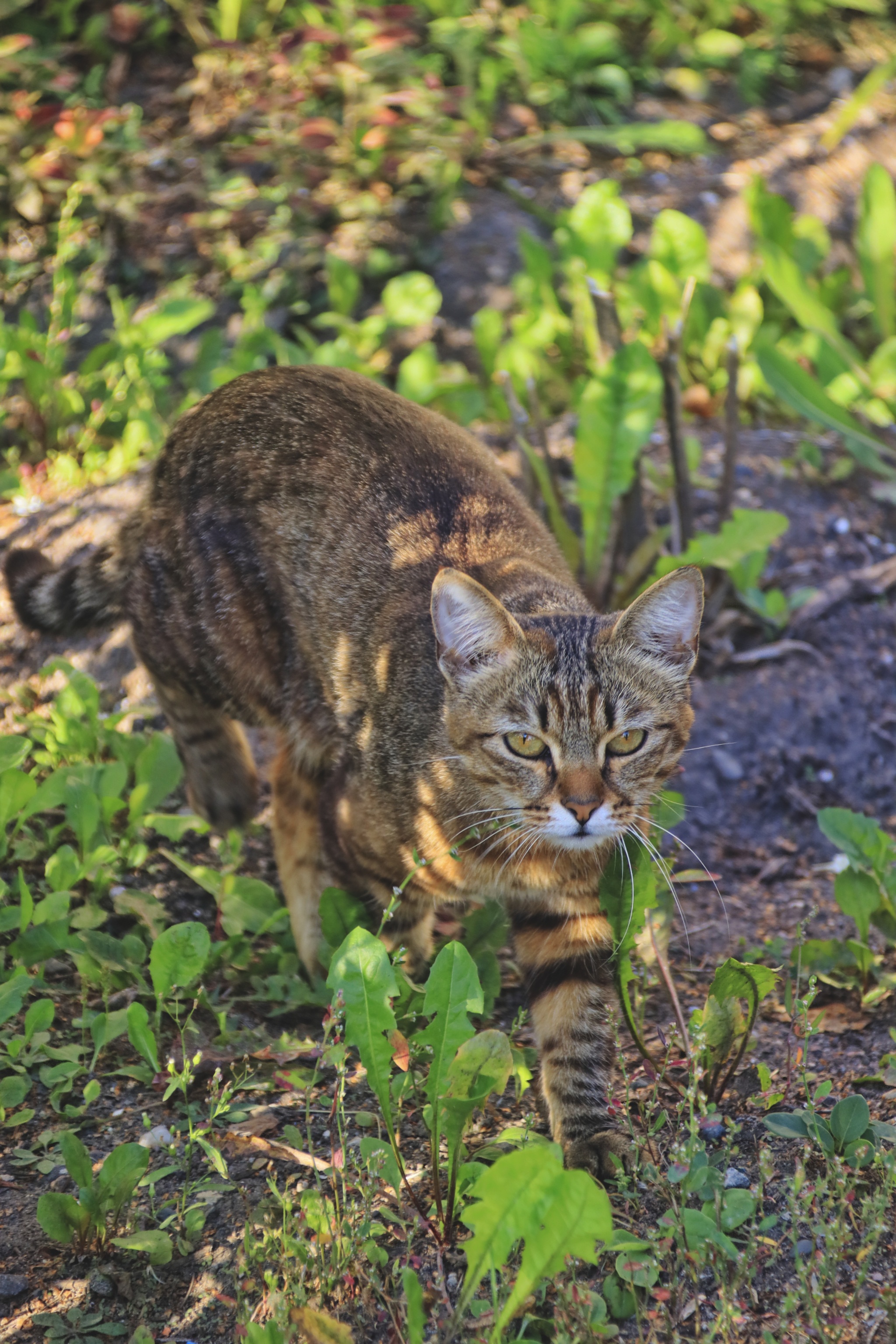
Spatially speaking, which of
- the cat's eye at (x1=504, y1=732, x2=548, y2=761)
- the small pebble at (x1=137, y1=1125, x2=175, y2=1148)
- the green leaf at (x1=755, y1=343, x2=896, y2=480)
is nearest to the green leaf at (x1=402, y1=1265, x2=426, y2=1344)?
the small pebble at (x1=137, y1=1125, x2=175, y2=1148)

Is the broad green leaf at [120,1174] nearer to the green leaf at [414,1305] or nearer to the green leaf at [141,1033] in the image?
Answer: the green leaf at [141,1033]

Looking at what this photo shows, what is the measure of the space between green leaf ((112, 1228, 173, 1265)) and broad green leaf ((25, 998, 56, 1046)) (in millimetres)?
601

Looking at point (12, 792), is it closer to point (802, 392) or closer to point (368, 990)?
point (368, 990)

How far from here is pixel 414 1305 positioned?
1909 mm

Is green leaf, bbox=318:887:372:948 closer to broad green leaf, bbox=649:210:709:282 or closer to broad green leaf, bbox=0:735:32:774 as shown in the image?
broad green leaf, bbox=0:735:32:774

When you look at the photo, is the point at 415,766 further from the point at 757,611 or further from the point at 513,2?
the point at 513,2

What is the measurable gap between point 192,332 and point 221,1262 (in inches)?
178

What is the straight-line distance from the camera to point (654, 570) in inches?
163

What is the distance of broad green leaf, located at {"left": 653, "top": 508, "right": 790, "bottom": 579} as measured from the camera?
12.5 ft

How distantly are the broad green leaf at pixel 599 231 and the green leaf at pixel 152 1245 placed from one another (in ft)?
13.1

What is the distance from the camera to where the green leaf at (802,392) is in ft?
14.9

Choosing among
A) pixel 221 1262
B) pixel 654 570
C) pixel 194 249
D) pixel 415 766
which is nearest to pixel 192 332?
pixel 194 249

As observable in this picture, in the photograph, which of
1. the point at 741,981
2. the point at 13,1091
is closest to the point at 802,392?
the point at 741,981

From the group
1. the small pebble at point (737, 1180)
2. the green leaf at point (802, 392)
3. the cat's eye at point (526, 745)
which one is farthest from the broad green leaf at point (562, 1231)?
the green leaf at point (802, 392)
